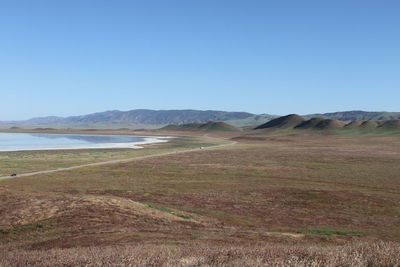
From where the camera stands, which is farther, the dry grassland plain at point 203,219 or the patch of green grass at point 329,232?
the patch of green grass at point 329,232

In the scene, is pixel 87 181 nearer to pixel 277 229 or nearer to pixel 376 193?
pixel 277 229

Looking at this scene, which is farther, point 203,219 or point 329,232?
point 203,219

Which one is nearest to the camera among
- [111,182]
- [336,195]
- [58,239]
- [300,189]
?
[58,239]

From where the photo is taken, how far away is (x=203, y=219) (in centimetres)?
2745

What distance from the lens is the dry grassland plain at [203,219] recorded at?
12570 millimetres

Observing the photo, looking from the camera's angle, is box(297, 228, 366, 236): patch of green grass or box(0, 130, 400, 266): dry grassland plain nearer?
box(0, 130, 400, 266): dry grassland plain

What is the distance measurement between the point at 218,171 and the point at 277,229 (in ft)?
125

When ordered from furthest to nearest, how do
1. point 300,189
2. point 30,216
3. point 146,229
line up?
point 300,189 → point 30,216 → point 146,229

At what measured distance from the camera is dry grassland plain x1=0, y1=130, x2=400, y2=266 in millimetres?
12570

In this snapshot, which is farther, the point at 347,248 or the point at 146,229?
the point at 146,229

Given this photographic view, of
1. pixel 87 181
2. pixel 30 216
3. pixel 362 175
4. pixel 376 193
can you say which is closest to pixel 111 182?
pixel 87 181

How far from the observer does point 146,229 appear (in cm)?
2258

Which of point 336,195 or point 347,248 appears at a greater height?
point 347,248

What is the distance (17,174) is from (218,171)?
108 feet
